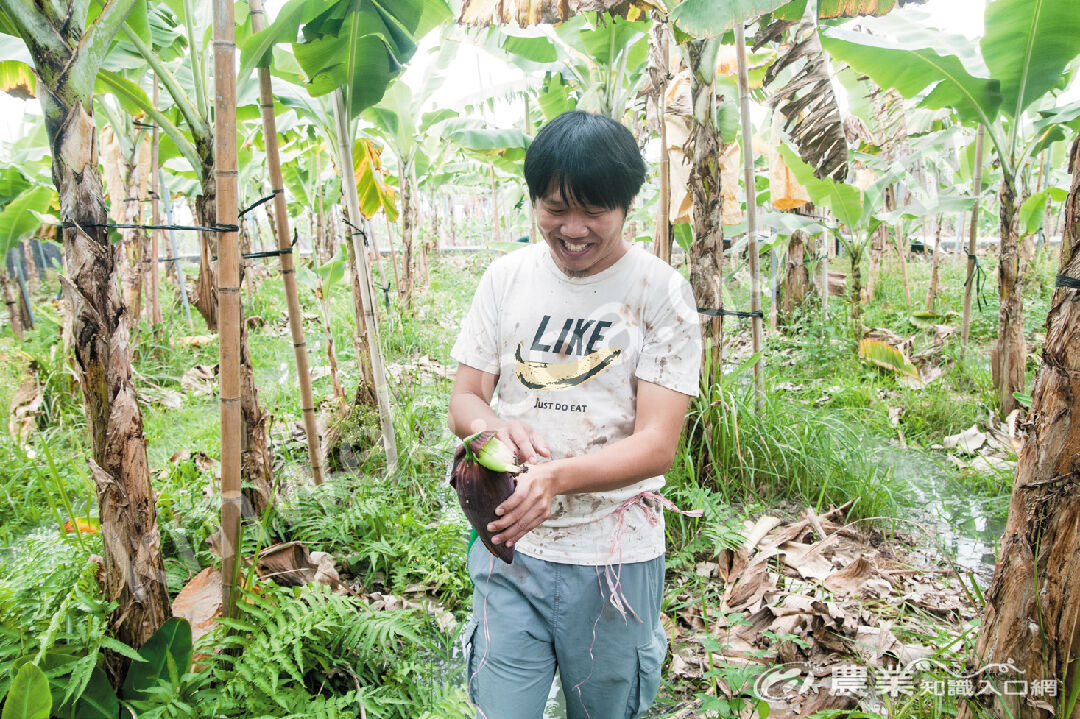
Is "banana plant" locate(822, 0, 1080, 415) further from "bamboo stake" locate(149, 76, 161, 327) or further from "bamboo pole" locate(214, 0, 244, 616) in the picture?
"bamboo stake" locate(149, 76, 161, 327)

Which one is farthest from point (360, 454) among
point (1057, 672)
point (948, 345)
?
point (948, 345)

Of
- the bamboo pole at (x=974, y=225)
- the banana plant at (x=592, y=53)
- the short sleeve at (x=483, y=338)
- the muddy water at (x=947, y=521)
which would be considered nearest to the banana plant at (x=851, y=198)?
the bamboo pole at (x=974, y=225)

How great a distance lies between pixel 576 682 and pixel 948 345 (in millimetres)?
5038

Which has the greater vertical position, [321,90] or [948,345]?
[321,90]

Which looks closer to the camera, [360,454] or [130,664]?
[130,664]

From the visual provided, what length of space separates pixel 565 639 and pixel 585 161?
3.38 ft

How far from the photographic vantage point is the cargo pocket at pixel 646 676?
1492mm

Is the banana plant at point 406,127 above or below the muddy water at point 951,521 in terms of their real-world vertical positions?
above

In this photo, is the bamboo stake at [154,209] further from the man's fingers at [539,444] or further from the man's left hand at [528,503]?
the man's left hand at [528,503]

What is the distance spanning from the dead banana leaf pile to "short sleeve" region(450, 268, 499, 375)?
1128mm

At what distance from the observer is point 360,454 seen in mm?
3900

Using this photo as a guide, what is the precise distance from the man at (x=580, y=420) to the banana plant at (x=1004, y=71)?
8.99 ft

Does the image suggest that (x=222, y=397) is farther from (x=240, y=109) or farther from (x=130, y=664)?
(x=240, y=109)

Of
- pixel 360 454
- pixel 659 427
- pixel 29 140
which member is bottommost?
pixel 360 454
